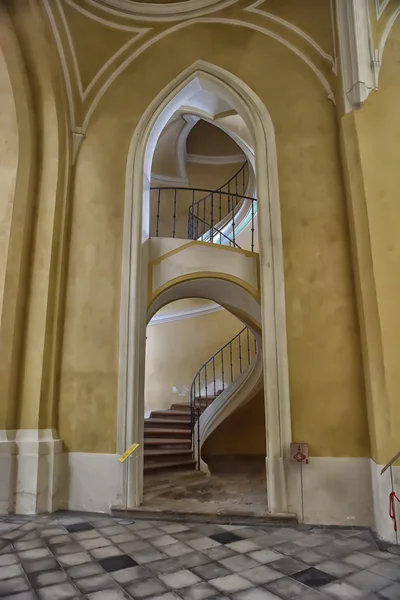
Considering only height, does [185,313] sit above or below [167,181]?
below

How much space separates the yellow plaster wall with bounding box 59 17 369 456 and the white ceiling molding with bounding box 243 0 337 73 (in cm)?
21

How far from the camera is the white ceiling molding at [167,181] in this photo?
10180 millimetres

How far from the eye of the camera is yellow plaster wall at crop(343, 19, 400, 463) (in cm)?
336

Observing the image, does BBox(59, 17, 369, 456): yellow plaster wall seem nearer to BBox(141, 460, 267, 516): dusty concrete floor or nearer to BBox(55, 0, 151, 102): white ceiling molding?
BBox(55, 0, 151, 102): white ceiling molding

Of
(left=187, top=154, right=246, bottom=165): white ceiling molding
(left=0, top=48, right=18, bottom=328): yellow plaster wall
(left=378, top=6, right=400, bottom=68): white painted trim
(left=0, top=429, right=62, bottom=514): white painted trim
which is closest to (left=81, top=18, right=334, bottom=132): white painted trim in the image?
(left=0, top=48, right=18, bottom=328): yellow plaster wall

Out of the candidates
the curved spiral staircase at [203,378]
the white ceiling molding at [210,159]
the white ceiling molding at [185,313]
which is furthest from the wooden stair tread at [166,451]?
the white ceiling molding at [210,159]

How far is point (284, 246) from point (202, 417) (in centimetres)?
384

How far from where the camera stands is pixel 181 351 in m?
9.04

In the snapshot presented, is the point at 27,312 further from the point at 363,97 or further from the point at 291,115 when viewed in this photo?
the point at 363,97

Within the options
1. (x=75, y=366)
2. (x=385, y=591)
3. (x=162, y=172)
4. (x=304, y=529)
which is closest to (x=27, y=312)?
(x=75, y=366)

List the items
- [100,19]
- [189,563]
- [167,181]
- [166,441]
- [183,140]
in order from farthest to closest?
[167,181]
[183,140]
[166,441]
[100,19]
[189,563]

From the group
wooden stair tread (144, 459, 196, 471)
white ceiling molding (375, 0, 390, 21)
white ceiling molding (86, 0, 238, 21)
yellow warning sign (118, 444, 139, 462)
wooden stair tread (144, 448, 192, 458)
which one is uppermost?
white ceiling molding (86, 0, 238, 21)

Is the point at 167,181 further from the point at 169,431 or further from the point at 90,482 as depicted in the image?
the point at 90,482

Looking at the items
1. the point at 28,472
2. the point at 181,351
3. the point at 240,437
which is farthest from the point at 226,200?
the point at 28,472
